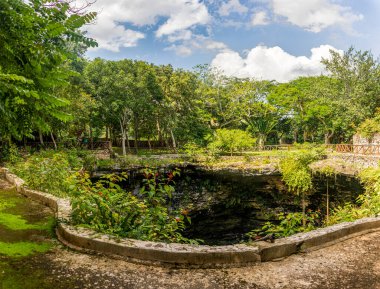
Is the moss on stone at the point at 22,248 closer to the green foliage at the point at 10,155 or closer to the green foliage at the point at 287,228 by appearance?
the green foliage at the point at 287,228

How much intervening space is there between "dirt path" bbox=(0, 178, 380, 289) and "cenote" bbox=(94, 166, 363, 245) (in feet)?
21.5

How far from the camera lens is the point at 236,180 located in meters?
24.7

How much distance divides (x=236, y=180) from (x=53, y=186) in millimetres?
17147

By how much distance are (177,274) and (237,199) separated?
14.1 m

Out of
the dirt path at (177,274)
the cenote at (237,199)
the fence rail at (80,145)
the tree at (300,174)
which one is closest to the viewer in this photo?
the dirt path at (177,274)

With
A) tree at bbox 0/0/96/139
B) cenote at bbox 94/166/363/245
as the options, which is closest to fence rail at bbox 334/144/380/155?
cenote at bbox 94/166/363/245

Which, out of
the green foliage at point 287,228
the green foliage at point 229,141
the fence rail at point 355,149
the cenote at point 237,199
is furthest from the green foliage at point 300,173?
the green foliage at point 229,141

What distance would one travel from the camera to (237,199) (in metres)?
17.7

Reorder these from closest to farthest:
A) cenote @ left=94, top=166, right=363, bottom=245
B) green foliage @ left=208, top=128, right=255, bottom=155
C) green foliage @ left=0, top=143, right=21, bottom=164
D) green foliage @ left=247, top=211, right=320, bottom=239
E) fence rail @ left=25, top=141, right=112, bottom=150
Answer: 1. green foliage @ left=247, top=211, right=320, bottom=239
2. cenote @ left=94, top=166, right=363, bottom=245
3. green foliage @ left=0, top=143, right=21, bottom=164
4. fence rail @ left=25, top=141, right=112, bottom=150
5. green foliage @ left=208, top=128, right=255, bottom=155

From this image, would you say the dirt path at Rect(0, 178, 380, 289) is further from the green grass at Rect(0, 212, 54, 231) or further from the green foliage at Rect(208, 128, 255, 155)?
the green foliage at Rect(208, 128, 255, 155)

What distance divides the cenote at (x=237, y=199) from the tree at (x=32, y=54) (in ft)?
27.8

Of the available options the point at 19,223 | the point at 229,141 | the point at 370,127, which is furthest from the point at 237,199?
the point at 370,127

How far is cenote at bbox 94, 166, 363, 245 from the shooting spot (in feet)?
40.5

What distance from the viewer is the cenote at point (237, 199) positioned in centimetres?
1236
